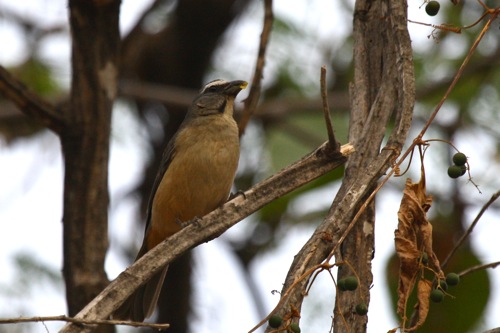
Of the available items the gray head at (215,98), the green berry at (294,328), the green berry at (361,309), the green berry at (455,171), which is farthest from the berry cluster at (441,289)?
the gray head at (215,98)

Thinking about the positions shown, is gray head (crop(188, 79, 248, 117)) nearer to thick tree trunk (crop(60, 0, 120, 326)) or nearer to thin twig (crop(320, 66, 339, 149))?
thick tree trunk (crop(60, 0, 120, 326))

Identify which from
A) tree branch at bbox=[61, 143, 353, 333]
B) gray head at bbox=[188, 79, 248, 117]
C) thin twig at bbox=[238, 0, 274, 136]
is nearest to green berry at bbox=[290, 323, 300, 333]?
tree branch at bbox=[61, 143, 353, 333]

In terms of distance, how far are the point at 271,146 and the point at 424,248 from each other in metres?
3.07

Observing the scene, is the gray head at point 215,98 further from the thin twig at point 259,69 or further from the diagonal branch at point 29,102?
the diagonal branch at point 29,102

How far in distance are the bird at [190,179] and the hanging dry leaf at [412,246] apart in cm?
222

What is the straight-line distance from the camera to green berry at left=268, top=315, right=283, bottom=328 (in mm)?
2727

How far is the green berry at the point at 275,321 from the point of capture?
2.73 meters

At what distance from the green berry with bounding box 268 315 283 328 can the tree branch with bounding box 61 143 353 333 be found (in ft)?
1.97

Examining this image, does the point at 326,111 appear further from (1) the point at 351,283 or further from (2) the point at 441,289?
(2) the point at 441,289

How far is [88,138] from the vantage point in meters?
4.82

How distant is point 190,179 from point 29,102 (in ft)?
3.56

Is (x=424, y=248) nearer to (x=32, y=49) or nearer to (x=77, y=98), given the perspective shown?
(x=77, y=98)

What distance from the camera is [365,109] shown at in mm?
3541

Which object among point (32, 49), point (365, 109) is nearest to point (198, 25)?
point (32, 49)
